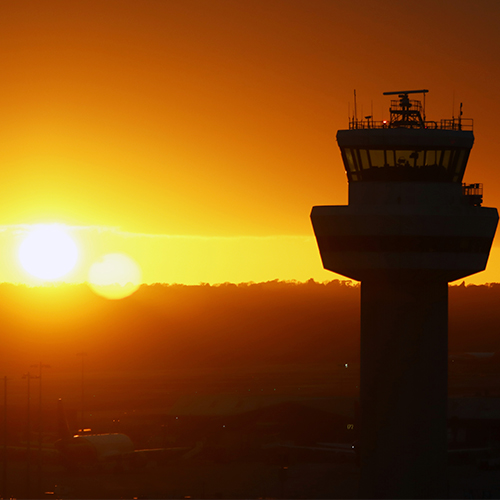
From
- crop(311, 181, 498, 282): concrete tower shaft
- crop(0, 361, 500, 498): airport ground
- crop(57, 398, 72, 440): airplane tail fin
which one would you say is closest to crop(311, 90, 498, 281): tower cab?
crop(311, 181, 498, 282): concrete tower shaft

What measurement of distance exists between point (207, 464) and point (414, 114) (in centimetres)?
6535

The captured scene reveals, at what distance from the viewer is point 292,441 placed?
123875 millimetres

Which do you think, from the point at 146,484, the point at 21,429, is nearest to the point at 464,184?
the point at 146,484

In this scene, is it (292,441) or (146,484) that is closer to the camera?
(146,484)

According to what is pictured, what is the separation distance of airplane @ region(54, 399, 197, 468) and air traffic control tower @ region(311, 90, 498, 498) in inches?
2219

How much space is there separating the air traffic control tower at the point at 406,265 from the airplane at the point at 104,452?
56.4 meters

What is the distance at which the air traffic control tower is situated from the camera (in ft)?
192

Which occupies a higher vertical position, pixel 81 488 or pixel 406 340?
pixel 406 340

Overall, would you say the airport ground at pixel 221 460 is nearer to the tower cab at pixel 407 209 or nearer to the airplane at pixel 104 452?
the airplane at pixel 104 452

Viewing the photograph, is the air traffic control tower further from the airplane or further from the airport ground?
the airplane

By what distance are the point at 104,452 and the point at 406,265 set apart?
6340cm

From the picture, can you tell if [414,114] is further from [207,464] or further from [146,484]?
[207,464]

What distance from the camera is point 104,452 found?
10994cm

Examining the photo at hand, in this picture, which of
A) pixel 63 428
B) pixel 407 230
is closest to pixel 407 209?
pixel 407 230
